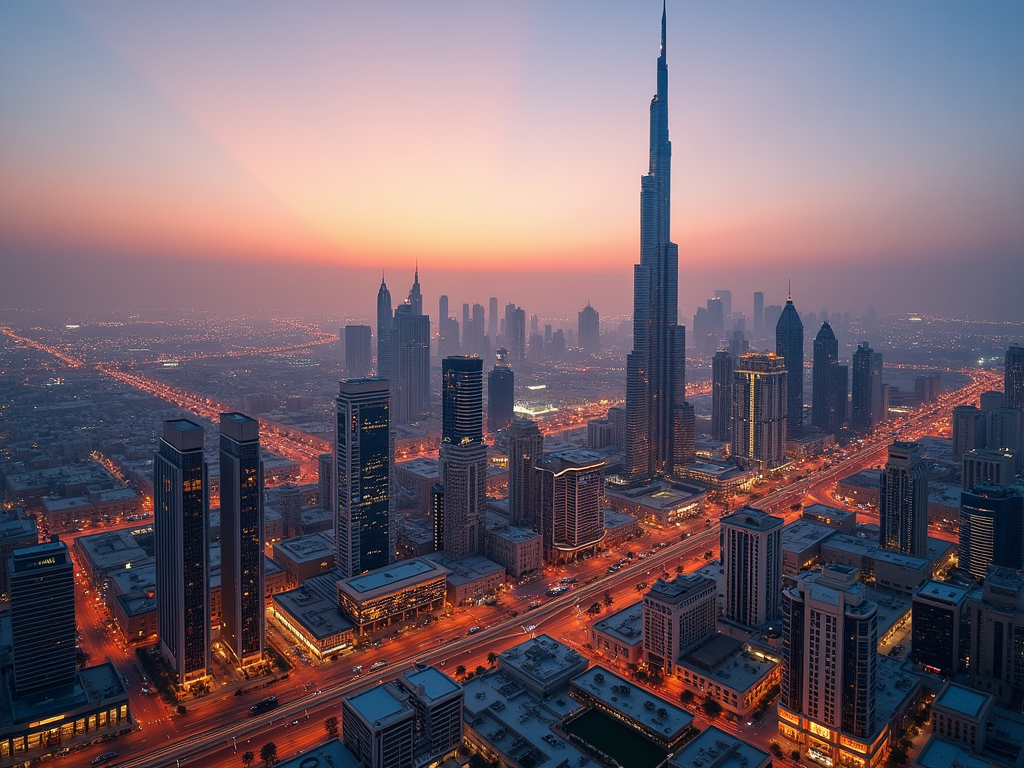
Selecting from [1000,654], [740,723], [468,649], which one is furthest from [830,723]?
[468,649]

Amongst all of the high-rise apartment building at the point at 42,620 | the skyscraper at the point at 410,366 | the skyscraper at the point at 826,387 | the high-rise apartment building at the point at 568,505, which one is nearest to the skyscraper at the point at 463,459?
the high-rise apartment building at the point at 568,505

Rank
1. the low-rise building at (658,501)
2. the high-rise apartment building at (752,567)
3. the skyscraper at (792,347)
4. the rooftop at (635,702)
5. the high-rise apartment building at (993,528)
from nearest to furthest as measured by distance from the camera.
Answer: the rooftop at (635,702) → the high-rise apartment building at (752,567) → the high-rise apartment building at (993,528) → the low-rise building at (658,501) → the skyscraper at (792,347)

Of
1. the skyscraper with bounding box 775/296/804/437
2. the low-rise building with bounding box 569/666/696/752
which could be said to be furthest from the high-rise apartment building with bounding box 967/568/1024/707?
the skyscraper with bounding box 775/296/804/437

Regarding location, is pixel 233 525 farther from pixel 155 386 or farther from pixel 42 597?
pixel 155 386

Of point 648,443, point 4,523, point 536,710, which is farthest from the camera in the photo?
point 648,443

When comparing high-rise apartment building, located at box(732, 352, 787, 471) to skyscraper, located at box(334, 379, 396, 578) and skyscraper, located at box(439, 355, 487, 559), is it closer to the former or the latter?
skyscraper, located at box(439, 355, 487, 559)

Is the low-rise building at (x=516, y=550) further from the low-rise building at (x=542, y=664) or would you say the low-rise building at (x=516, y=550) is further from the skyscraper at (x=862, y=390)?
the skyscraper at (x=862, y=390)
